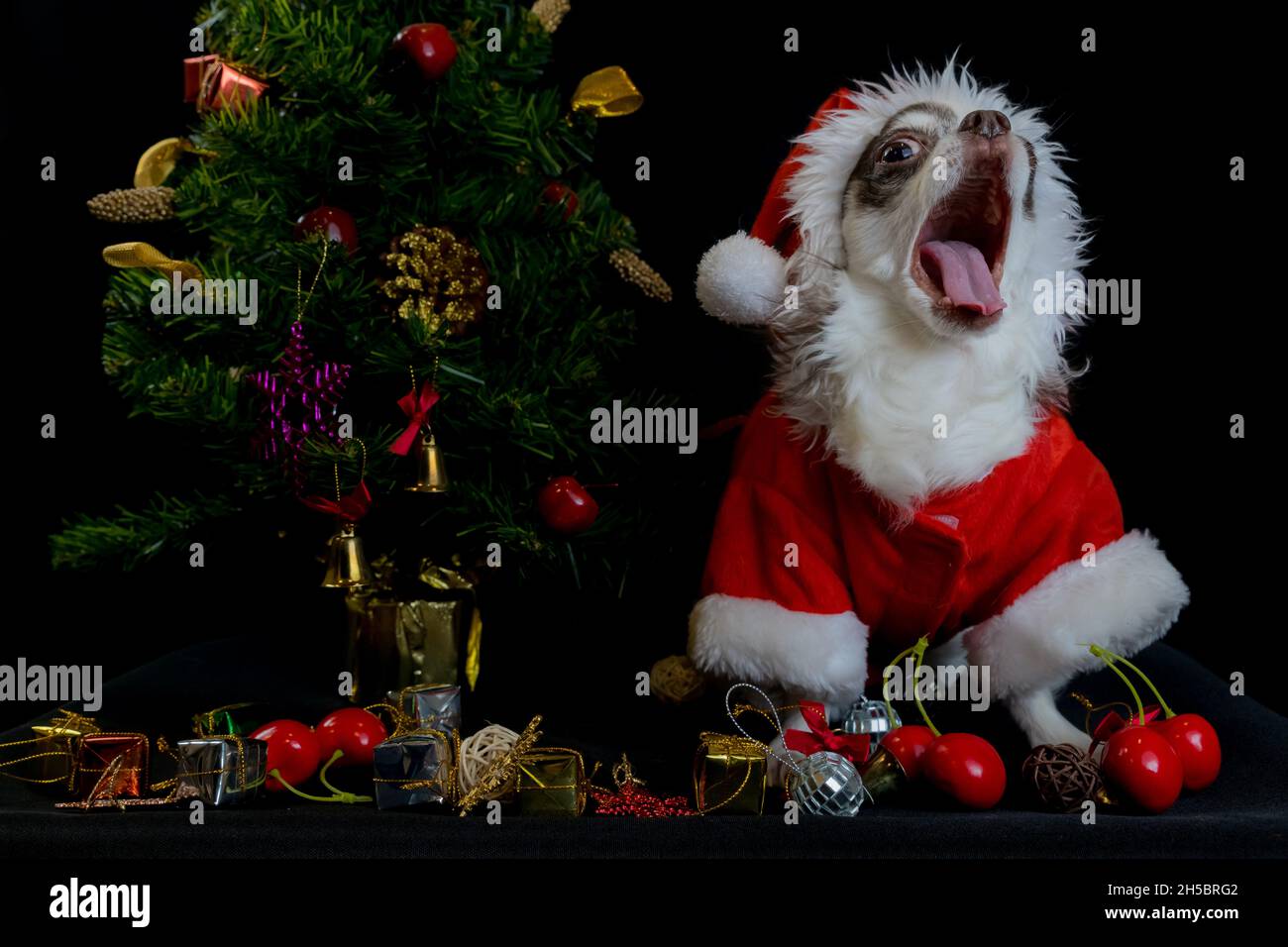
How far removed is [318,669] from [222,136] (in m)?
0.71

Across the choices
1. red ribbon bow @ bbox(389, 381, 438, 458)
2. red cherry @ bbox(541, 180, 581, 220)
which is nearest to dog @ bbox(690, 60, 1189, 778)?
red cherry @ bbox(541, 180, 581, 220)

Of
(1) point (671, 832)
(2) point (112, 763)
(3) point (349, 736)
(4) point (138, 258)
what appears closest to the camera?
(1) point (671, 832)

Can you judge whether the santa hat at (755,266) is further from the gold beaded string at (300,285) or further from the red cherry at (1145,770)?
the red cherry at (1145,770)

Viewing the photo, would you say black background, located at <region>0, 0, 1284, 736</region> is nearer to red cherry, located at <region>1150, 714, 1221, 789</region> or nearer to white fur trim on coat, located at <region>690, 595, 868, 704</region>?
white fur trim on coat, located at <region>690, 595, 868, 704</region>

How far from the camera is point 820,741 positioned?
126 cm

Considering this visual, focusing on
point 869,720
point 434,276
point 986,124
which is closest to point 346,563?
point 434,276

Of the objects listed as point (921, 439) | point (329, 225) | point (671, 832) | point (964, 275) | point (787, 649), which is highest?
point (329, 225)

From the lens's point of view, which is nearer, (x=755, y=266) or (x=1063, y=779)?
(x=1063, y=779)

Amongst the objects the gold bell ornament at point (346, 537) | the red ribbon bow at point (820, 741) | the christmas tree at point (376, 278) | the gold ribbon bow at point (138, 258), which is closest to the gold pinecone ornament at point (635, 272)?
the christmas tree at point (376, 278)

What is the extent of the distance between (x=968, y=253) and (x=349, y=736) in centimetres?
80

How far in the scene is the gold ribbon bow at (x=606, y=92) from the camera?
5.28 ft

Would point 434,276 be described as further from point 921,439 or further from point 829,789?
point 829,789

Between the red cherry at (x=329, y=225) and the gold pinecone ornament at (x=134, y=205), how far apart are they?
0.18 m

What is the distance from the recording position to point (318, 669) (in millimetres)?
1783
